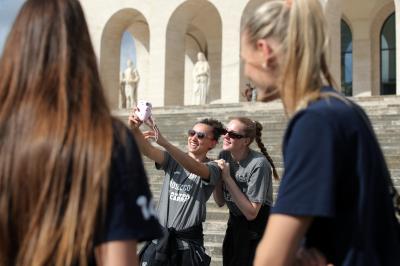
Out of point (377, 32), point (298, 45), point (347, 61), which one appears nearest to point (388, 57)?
point (377, 32)

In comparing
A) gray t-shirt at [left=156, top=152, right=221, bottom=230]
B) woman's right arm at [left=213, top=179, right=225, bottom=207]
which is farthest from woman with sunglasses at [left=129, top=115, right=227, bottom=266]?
woman's right arm at [left=213, top=179, right=225, bottom=207]

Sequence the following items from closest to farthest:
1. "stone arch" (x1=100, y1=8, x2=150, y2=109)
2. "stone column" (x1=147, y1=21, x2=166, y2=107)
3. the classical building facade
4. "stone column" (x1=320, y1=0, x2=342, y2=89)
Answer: "stone column" (x1=320, y1=0, x2=342, y2=89) → the classical building facade → "stone column" (x1=147, y1=21, x2=166, y2=107) → "stone arch" (x1=100, y1=8, x2=150, y2=109)

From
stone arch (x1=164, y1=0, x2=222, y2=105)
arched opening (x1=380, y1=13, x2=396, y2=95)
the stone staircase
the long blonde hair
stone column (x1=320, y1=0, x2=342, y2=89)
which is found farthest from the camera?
arched opening (x1=380, y1=13, x2=396, y2=95)

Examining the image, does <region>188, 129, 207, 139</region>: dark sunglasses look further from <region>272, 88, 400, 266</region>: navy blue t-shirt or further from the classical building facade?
the classical building facade

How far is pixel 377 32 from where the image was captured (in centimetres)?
2417

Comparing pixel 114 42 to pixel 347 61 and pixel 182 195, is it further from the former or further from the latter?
pixel 182 195

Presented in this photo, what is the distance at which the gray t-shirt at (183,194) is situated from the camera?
353cm

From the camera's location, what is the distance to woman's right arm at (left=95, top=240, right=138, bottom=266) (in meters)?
1.34

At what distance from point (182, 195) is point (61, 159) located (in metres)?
2.27

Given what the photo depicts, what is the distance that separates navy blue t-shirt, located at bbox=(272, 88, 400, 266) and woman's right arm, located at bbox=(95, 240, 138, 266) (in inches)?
15.6

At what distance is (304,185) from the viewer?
1447mm

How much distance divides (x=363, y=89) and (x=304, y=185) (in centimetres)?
2250

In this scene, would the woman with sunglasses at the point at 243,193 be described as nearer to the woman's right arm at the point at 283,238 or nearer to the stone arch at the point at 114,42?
the woman's right arm at the point at 283,238

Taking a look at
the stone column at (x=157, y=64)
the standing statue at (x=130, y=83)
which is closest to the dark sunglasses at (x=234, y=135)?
the stone column at (x=157, y=64)
